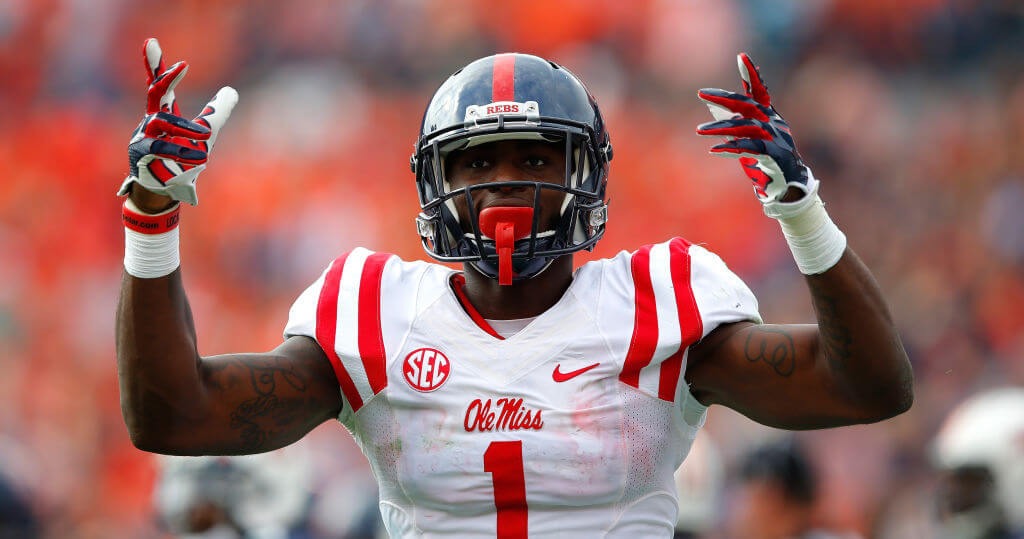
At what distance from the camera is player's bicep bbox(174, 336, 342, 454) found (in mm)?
2279

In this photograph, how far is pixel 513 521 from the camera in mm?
2252

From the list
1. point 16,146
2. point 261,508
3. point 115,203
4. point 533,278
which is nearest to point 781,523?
point 261,508

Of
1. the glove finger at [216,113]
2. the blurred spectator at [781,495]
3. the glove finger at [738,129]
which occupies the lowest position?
the blurred spectator at [781,495]

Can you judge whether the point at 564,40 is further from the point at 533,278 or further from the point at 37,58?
the point at 533,278

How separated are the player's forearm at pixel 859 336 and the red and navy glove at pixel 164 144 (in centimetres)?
112

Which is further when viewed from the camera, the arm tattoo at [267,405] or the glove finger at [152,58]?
the arm tattoo at [267,405]

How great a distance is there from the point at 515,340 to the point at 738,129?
61cm

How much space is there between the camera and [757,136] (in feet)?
6.88

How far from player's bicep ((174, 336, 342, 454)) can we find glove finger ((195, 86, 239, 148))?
0.44 metres

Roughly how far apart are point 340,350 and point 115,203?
193 inches

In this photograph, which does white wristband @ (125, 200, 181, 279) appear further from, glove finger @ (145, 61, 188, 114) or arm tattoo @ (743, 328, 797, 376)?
arm tattoo @ (743, 328, 797, 376)

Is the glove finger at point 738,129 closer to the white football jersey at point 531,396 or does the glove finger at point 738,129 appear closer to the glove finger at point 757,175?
the glove finger at point 757,175

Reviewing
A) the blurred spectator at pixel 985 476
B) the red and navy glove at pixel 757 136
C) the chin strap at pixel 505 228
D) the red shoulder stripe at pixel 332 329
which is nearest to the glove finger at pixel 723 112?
the red and navy glove at pixel 757 136

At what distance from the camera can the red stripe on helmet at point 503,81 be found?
2488mm
